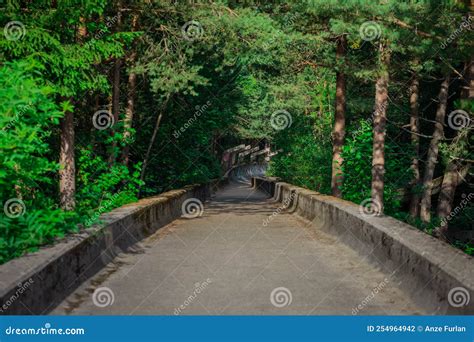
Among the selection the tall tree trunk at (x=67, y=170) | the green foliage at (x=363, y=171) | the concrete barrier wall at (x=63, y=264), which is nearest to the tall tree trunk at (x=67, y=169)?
the tall tree trunk at (x=67, y=170)

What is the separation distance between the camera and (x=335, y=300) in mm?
7828

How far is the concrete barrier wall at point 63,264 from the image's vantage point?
6.28 metres

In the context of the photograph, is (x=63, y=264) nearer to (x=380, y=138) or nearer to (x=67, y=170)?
(x=67, y=170)

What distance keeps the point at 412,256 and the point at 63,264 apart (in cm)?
407

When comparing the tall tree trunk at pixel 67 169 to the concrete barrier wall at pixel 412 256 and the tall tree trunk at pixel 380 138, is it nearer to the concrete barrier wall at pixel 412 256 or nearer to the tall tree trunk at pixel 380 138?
the concrete barrier wall at pixel 412 256

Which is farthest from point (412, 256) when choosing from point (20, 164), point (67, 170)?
point (67, 170)

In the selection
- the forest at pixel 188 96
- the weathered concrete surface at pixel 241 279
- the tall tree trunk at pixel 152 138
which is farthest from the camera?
the tall tree trunk at pixel 152 138

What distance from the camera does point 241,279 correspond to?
359 inches

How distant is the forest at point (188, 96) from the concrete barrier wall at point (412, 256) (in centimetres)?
79

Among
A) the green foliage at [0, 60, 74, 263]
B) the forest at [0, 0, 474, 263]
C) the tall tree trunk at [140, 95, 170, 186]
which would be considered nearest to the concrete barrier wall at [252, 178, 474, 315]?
the forest at [0, 0, 474, 263]

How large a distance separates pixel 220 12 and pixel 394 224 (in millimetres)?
11369

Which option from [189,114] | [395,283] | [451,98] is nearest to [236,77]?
[189,114]

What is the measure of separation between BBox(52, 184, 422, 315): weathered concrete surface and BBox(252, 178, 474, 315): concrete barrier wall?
0.16 metres

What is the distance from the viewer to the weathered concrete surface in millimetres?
7438
